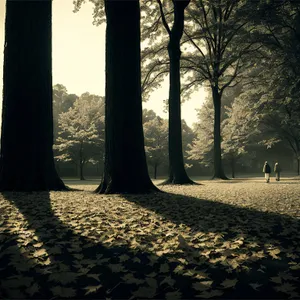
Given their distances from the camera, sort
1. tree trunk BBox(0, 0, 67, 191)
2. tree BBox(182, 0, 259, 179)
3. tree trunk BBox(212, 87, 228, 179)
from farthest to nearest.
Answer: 1. tree trunk BBox(212, 87, 228, 179)
2. tree BBox(182, 0, 259, 179)
3. tree trunk BBox(0, 0, 67, 191)

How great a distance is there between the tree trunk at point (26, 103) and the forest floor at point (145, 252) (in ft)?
9.32

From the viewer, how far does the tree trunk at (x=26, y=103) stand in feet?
32.3

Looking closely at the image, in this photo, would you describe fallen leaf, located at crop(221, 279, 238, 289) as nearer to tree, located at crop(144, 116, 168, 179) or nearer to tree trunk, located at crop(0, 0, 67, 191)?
tree trunk, located at crop(0, 0, 67, 191)

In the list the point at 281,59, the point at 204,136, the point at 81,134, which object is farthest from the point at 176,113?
the point at 204,136

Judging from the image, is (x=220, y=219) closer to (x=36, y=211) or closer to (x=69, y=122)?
(x=36, y=211)

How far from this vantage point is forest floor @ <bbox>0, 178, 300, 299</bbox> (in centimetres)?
338

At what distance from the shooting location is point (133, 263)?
4.09 m

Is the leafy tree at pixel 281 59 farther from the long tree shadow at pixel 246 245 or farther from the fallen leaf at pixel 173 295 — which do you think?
the fallen leaf at pixel 173 295

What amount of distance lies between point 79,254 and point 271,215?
4668 millimetres

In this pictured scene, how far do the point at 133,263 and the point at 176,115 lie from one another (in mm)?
14977

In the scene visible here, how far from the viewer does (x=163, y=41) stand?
907 inches

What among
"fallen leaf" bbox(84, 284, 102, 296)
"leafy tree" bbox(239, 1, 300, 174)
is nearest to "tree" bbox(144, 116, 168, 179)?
"leafy tree" bbox(239, 1, 300, 174)

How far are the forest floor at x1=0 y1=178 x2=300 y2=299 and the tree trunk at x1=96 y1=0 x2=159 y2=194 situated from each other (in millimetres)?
2782

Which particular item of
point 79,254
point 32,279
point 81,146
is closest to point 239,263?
point 79,254
